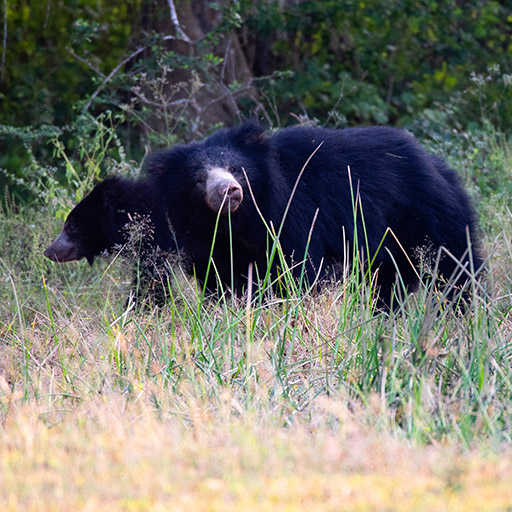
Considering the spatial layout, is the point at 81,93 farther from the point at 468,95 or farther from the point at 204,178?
the point at 204,178

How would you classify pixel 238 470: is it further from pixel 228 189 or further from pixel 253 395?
pixel 228 189

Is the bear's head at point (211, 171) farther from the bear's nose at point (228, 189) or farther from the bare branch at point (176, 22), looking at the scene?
the bare branch at point (176, 22)

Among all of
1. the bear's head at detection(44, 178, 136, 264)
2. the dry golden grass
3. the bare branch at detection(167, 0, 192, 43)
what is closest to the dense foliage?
the bare branch at detection(167, 0, 192, 43)

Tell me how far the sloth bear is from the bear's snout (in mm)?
34

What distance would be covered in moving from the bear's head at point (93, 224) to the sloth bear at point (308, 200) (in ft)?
0.97

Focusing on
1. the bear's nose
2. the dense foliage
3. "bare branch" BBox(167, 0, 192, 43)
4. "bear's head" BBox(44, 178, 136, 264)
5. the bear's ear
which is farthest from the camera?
the dense foliage

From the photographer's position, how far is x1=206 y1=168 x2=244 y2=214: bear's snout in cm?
428

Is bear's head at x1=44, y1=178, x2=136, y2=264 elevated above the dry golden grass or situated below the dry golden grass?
below

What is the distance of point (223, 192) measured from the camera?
14.1ft

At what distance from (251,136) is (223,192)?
57 cm

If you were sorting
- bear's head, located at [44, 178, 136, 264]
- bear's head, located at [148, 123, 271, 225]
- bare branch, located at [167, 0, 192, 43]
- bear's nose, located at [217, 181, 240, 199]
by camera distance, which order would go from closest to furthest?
bear's nose, located at [217, 181, 240, 199] → bear's head, located at [148, 123, 271, 225] → bear's head, located at [44, 178, 136, 264] → bare branch, located at [167, 0, 192, 43]

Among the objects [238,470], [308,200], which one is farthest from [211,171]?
[238,470]

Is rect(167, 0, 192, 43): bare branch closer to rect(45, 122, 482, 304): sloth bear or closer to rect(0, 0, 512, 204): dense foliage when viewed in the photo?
rect(0, 0, 512, 204): dense foliage

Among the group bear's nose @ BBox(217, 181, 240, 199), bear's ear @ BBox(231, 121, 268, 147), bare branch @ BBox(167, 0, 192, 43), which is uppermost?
bare branch @ BBox(167, 0, 192, 43)
